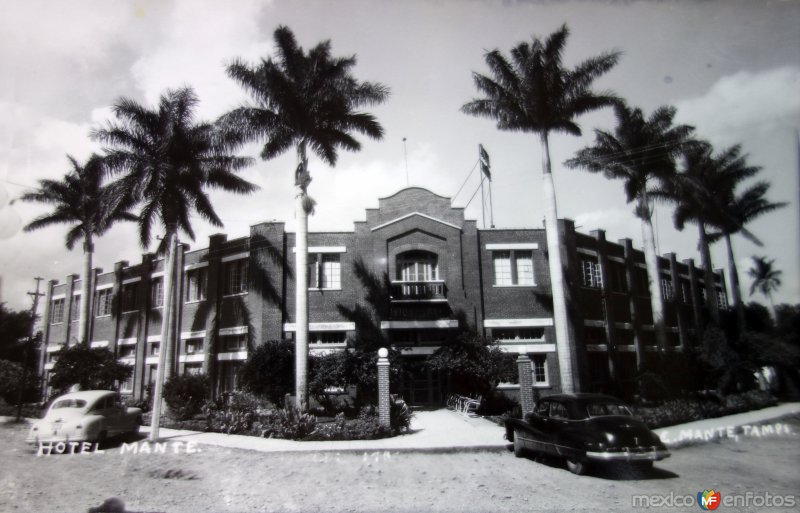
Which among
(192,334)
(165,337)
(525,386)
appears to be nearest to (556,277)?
(525,386)

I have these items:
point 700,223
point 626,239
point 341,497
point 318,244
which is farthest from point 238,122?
point 700,223

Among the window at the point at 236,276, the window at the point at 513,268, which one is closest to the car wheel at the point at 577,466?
the window at the point at 513,268

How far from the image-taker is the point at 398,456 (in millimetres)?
12852

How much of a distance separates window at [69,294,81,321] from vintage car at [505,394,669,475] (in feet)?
111

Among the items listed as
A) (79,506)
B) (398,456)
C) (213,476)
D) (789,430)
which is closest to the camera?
(79,506)

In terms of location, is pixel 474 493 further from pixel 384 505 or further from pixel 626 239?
pixel 626 239

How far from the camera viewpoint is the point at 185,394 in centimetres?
2041

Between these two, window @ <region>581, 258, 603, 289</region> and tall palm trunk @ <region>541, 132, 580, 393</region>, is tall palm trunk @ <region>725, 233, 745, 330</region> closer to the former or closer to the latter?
window @ <region>581, 258, 603, 289</region>

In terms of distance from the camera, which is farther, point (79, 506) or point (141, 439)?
point (141, 439)

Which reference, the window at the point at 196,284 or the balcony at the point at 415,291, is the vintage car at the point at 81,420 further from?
the window at the point at 196,284

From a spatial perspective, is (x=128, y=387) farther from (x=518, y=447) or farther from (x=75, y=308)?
(x=518, y=447)

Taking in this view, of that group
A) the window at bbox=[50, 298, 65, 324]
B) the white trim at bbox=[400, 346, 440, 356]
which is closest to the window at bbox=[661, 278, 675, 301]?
the white trim at bbox=[400, 346, 440, 356]

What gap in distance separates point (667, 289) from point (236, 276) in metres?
27.2

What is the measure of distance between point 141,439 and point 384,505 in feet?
34.9
